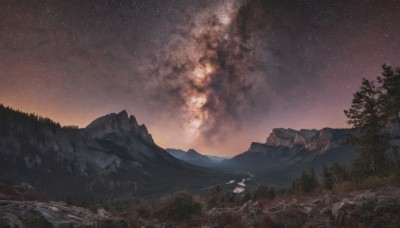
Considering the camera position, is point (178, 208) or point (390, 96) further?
point (390, 96)

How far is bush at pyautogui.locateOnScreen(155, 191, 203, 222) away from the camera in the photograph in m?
19.1

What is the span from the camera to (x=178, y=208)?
19562 mm

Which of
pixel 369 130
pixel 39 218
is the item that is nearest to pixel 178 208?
pixel 39 218

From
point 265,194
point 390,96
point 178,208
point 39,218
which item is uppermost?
point 390,96

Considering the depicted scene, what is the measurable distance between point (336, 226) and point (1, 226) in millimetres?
13039

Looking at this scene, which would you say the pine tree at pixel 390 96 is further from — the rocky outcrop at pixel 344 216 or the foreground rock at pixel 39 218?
the foreground rock at pixel 39 218

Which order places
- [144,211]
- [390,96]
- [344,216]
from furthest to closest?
[390,96] → [144,211] → [344,216]

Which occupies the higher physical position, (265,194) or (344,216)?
(344,216)

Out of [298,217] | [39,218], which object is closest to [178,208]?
[39,218]

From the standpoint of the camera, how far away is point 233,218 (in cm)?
1444

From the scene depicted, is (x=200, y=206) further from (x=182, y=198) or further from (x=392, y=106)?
(x=392, y=106)

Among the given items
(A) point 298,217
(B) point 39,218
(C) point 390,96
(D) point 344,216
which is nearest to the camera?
(D) point 344,216

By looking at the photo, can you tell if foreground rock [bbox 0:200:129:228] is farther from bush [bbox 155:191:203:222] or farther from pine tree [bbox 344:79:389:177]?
pine tree [bbox 344:79:389:177]

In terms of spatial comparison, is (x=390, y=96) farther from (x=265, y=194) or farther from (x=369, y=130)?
(x=265, y=194)
